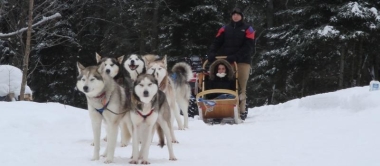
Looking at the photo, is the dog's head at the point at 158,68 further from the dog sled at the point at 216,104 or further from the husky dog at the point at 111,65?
the dog sled at the point at 216,104

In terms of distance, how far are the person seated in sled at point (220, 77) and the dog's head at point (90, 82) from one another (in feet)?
15.5

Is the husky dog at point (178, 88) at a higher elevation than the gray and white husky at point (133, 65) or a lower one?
lower

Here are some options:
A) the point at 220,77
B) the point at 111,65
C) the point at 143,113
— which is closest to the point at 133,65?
the point at 111,65

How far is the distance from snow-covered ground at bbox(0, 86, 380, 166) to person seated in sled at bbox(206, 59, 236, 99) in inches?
40.3

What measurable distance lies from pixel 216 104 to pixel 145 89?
15.1 ft

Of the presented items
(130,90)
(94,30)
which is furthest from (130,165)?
(94,30)

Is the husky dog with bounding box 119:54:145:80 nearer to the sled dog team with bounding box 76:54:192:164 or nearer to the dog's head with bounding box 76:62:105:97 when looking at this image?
the sled dog team with bounding box 76:54:192:164

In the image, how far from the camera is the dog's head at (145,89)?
450 centimetres

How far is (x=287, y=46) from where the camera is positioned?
60.0 feet

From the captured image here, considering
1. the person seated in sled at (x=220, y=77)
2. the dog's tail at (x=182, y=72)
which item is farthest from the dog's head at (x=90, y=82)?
the person seated in sled at (x=220, y=77)

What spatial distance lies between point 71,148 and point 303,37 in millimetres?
12773

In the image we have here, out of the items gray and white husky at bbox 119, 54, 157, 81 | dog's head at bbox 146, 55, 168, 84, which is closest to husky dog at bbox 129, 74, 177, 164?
gray and white husky at bbox 119, 54, 157, 81

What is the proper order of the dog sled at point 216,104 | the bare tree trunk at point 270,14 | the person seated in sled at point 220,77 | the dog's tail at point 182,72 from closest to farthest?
the dog's tail at point 182,72, the dog sled at point 216,104, the person seated in sled at point 220,77, the bare tree trunk at point 270,14

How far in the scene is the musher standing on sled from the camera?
30.6 feet
